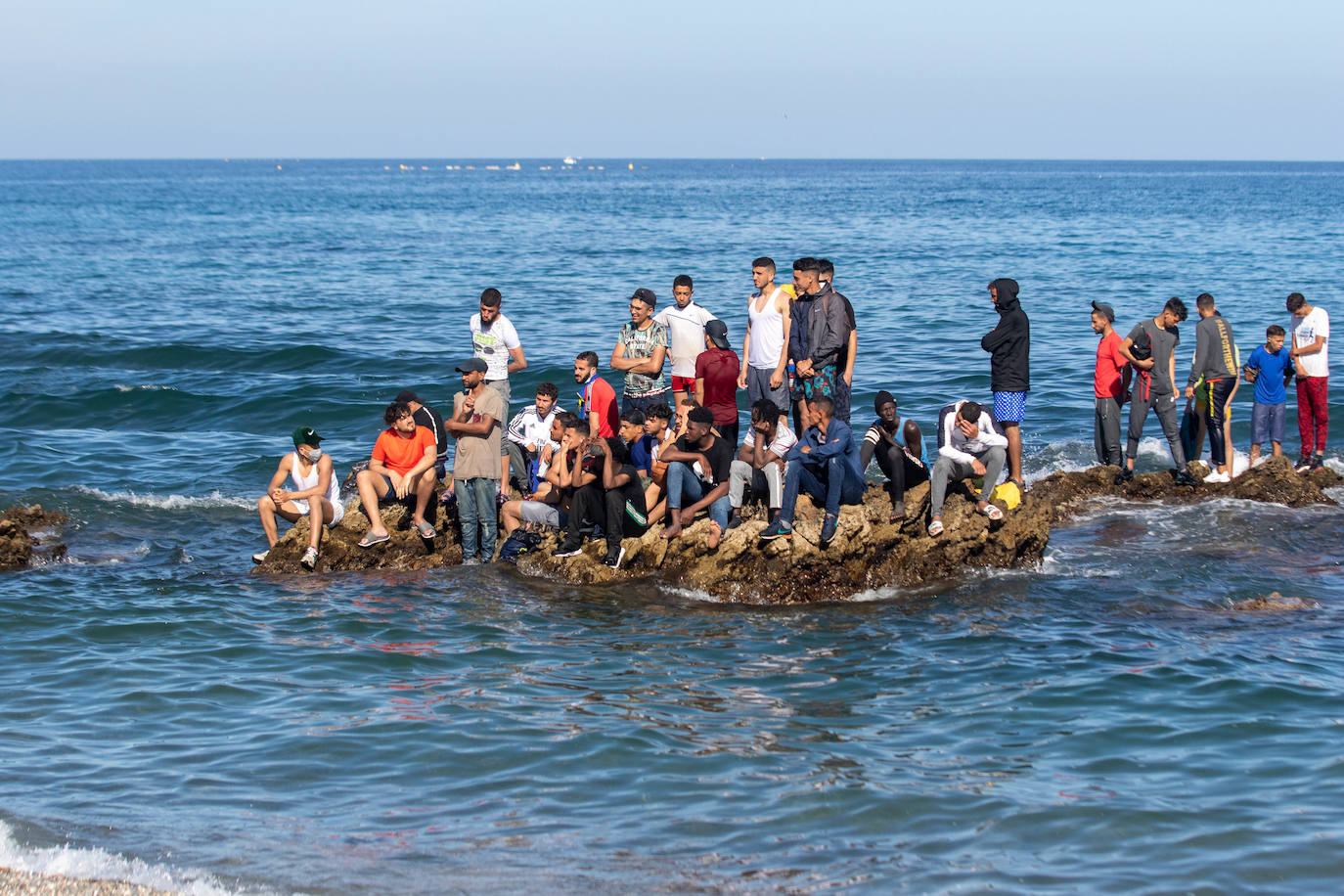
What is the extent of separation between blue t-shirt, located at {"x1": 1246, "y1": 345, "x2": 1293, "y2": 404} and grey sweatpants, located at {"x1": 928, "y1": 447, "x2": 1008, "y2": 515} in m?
5.00

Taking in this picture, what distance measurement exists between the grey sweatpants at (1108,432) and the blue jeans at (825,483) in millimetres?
4563

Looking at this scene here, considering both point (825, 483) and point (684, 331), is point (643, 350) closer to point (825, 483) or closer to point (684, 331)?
point (684, 331)

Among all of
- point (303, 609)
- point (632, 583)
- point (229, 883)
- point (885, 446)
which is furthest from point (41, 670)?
point (885, 446)

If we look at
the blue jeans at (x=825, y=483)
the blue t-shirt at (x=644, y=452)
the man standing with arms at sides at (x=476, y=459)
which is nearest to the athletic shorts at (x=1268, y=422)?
the blue jeans at (x=825, y=483)

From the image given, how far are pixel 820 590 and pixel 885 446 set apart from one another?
1.47 meters

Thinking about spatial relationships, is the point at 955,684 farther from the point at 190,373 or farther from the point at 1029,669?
the point at 190,373

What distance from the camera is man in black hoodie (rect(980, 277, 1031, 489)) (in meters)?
11.0

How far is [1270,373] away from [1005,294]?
4648 mm

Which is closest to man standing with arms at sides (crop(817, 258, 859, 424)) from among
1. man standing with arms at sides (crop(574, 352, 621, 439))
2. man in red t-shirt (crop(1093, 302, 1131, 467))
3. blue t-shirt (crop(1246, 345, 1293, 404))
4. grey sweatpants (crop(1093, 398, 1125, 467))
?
man standing with arms at sides (crop(574, 352, 621, 439))

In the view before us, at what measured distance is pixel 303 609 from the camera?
10.4m

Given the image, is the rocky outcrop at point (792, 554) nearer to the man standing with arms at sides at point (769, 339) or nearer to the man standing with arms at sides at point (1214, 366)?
the man standing with arms at sides at point (769, 339)

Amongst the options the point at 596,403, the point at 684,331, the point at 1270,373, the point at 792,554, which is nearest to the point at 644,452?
the point at 596,403

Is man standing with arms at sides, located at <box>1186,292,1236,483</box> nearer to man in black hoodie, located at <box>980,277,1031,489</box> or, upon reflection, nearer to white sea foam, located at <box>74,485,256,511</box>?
man in black hoodie, located at <box>980,277,1031,489</box>

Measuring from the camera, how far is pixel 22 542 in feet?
39.2
